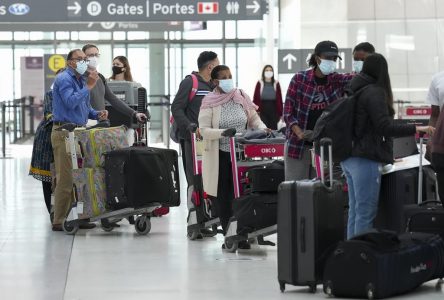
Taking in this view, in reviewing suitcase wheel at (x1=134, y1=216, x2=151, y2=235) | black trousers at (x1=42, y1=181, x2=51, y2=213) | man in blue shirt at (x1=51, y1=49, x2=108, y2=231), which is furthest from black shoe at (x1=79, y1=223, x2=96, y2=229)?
black trousers at (x1=42, y1=181, x2=51, y2=213)

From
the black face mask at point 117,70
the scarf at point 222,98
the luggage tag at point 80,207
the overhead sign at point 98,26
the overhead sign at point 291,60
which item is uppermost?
the overhead sign at point 98,26

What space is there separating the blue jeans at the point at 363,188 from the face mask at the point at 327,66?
0.96 meters

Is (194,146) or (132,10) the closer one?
(194,146)

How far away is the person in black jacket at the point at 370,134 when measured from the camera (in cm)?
840

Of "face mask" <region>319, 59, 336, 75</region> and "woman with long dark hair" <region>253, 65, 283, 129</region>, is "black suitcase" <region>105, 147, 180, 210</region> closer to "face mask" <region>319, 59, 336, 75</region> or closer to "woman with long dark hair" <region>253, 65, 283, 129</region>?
"face mask" <region>319, 59, 336, 75</region>

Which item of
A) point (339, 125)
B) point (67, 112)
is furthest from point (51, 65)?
point (339, 125)

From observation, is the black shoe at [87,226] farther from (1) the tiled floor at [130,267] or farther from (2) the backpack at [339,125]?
(2) the backpack at [339,125]

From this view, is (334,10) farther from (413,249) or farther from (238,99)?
(413,249)

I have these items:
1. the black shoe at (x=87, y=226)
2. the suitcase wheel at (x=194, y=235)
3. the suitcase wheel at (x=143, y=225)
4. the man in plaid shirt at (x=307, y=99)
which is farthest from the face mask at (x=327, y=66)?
the black shoe at (x=87, y=226)

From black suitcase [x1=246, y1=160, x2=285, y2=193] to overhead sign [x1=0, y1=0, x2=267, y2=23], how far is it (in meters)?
11.6

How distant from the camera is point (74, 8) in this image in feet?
72.2

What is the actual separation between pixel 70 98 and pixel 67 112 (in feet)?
0.89

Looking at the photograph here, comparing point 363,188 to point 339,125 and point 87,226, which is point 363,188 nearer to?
point 339,125

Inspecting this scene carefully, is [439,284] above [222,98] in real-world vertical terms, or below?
below
